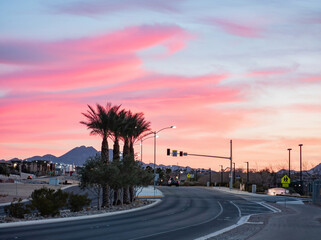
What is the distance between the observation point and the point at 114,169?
146 ft

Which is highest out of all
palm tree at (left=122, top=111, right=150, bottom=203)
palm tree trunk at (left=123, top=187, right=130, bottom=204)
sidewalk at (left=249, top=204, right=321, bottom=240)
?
palm tree at (left=122, top=111, right=150, bottom=203)

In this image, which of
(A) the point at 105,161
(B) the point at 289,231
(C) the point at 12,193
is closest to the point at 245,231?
(B) the point at 289,231

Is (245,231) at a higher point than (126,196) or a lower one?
lower

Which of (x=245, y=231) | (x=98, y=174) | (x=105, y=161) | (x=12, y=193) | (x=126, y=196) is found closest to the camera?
(x=245, y=231)

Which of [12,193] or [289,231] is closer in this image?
[289,231]

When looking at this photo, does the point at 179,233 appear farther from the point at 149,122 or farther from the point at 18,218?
the point at 149,122

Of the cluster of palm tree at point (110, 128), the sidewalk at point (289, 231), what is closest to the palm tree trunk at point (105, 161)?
the cluster of palm tree at point (110, 128)

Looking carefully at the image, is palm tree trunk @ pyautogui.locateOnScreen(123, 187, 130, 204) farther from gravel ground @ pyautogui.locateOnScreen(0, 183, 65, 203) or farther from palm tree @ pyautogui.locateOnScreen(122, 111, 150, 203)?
gravel ground @ pyautogui.locateOnScreen(0, 183, 65, 203)

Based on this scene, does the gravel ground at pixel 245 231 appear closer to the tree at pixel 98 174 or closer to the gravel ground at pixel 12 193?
the tree at pixel 98 174

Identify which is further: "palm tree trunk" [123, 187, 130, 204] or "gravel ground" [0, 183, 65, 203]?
"gravel ground" [0, 183, 65, 203]

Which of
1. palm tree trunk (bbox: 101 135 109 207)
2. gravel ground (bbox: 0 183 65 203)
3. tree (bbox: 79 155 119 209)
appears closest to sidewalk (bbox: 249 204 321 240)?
tree (bbox: 79 155 119 209)

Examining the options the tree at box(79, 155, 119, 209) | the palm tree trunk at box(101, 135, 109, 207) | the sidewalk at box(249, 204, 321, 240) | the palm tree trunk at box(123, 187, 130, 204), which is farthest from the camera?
the palm tree trunk at box(123, 187, 130, 204)

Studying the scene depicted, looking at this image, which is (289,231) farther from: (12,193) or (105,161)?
(12,193)

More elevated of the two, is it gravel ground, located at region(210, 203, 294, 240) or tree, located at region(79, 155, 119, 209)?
tree, located at region(79, 155, 119, 209)
